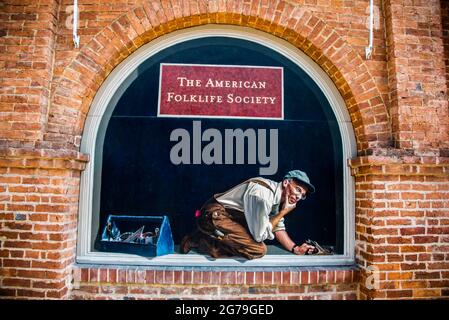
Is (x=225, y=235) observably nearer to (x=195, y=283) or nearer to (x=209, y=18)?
(x=195, y=283)

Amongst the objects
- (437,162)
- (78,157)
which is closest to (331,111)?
(437,162)

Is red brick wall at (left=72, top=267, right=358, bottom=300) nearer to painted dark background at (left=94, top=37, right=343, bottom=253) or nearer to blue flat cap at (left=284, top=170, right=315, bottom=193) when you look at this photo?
painted dark background at (left=94, top=37, right=343, bottom=253)

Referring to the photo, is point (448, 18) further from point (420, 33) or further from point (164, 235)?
point (164, 235)

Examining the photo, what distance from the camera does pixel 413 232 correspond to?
3084 millimetres

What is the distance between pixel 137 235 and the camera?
331 centimetres

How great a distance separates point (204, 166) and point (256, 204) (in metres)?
0.74

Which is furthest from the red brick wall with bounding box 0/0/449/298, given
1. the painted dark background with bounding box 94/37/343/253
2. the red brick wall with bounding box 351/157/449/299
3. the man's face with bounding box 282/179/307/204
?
the man's face with bounding box 282/179/307/204

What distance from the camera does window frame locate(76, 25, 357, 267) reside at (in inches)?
129

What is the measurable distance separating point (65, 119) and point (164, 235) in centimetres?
165

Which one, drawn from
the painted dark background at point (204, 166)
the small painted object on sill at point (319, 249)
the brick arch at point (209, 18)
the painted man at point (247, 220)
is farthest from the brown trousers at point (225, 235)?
the brick arch at point (209, 18)

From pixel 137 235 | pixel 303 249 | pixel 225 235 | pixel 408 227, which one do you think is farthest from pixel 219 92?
pixel 408 227

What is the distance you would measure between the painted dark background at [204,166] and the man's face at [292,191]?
0.11 meters

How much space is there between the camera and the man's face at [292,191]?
3.42m

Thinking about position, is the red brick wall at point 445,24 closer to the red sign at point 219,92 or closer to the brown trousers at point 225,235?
the red sign at point 219,92
